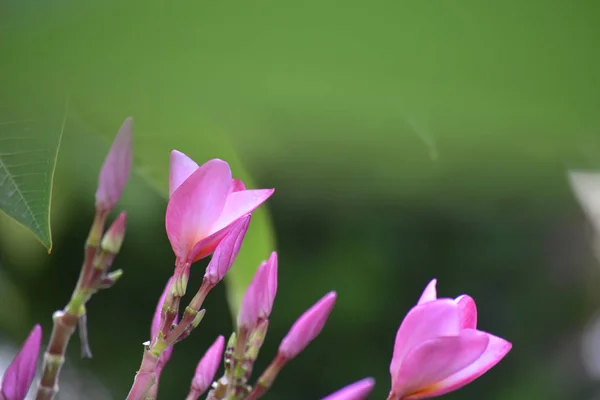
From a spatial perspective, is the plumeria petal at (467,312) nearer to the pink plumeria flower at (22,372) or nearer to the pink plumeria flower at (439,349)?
the pink plumeria flower at (439,349)

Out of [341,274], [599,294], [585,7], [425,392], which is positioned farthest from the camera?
[599,294]

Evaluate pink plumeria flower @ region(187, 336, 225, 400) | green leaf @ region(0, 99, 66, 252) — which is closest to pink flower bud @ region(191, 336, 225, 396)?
pink plumeria flower @ region(187, 336, 225, 400)

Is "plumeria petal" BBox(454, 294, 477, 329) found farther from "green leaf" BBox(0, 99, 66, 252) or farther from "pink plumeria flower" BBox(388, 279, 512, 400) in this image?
"green leaf" BBox(0, 99, 66, 252)

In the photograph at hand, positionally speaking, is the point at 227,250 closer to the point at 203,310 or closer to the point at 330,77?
the point at 203,310

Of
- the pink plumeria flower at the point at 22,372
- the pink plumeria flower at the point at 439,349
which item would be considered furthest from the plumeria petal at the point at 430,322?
the pink plumeria flower at the point at 22,372

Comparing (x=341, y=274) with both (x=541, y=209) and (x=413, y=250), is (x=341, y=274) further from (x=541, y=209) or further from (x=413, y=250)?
(x=541, y=209)

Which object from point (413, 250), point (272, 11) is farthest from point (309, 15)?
point (413, 250)
